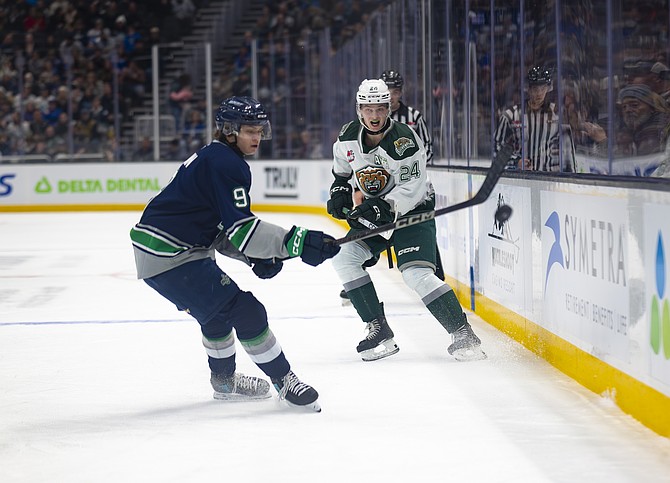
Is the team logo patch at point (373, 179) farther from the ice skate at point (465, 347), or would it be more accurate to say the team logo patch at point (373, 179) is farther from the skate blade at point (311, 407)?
the skate blade at point (311, 407)

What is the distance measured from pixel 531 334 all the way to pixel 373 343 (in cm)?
72

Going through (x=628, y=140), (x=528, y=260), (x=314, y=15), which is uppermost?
(x=314, y=15)

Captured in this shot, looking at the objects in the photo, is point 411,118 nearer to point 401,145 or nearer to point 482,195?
point 401,145

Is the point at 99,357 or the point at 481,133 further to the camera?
the point at 481,133

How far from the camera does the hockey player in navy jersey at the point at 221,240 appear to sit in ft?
11.9

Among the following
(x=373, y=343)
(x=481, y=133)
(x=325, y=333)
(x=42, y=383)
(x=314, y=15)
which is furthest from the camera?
(x=314, y=15)

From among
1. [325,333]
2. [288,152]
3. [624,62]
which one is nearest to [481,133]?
[325,333]

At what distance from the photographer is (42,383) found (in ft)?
14.8

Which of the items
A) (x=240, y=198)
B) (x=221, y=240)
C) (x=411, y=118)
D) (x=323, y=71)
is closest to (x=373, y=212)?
(x=221, y=240)

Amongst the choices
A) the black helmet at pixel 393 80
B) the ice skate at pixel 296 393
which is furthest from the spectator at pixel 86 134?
the ice skate at pixel 296 393

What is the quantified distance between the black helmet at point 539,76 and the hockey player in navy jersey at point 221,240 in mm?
1750

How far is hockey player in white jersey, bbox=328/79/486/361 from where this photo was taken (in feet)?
15.9

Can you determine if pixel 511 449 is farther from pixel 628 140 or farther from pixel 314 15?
pixel 314 15

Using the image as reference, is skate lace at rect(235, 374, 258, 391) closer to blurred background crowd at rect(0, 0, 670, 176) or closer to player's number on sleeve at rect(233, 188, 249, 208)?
player's number on sleeve at rect(233, 188, 249, 208)
